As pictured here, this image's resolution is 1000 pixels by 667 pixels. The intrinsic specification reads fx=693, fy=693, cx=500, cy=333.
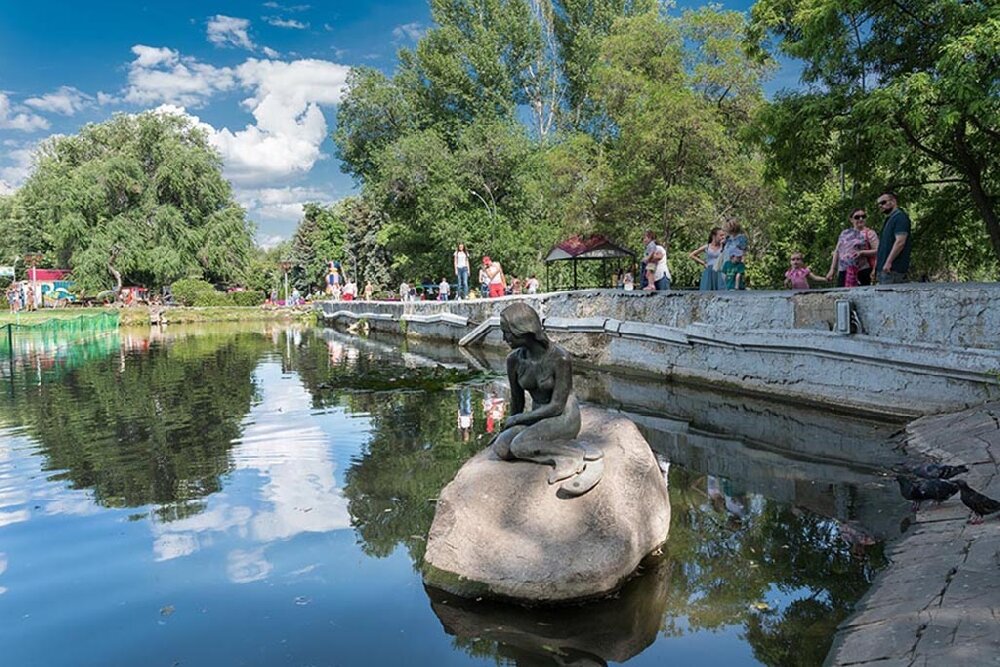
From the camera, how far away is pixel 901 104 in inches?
417

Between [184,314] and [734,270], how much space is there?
37.7 meters

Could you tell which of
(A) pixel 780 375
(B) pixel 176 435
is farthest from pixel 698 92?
(B) pixel 176 435

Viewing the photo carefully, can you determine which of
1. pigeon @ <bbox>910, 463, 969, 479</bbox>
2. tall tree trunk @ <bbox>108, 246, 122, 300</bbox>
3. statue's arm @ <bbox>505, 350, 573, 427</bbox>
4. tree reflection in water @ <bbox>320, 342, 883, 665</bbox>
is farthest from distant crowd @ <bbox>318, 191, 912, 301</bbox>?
tall tree trunk @ <bbox>108, 246, 122, 300</bbox>

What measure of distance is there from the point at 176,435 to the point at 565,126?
38.8 m

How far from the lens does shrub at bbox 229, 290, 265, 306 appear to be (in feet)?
165

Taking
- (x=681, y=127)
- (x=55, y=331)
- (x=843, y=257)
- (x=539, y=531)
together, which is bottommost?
(x=539, y=531)

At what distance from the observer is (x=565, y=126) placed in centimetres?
4462

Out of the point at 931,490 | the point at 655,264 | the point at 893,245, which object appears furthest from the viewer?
the point at 655,264

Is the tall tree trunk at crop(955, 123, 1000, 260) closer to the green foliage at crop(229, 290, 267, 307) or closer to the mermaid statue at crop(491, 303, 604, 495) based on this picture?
the mermaid statue at crop(491, 303, 604, 495)

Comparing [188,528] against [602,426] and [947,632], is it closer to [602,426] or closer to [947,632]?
[602,426]

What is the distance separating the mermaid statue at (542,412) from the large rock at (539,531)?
111 mm

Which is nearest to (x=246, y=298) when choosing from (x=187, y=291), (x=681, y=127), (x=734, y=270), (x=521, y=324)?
(x=187, y=291)

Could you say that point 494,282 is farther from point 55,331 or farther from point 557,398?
point 55,331

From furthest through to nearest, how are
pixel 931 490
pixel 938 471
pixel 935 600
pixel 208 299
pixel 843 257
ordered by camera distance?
1. pixel 208 299
2. pixel 843 257
3. pixel 938 471
4. pixel 931 490
5. pixel 935 600
